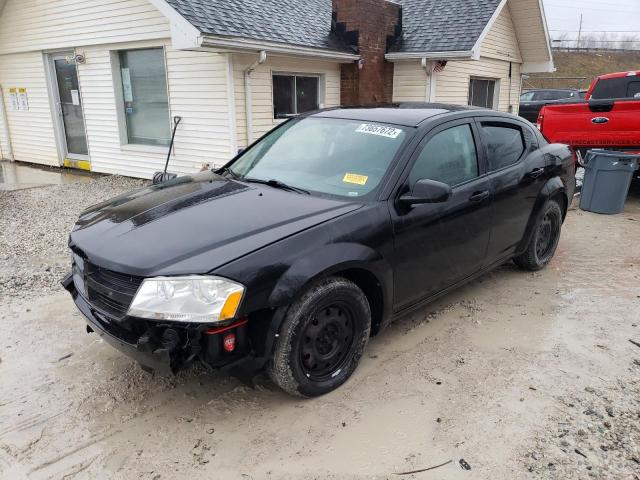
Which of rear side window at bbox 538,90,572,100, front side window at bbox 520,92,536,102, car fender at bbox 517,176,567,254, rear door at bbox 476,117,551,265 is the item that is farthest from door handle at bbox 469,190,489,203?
front side window at bbox 520,92,536,102

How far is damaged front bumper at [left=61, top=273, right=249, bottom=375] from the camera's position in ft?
8.05

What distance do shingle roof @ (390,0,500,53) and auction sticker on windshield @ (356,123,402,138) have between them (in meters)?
7.37

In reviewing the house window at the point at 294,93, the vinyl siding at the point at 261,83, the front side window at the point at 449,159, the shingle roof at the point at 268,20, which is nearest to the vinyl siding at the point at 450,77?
the shingle roof at the point at 268,20

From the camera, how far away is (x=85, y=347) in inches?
142

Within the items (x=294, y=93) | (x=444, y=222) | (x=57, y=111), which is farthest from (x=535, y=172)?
(x=57, y=111)

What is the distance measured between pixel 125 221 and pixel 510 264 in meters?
3.96

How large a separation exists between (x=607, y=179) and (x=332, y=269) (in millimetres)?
6414

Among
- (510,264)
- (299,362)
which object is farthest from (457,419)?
(510,264)

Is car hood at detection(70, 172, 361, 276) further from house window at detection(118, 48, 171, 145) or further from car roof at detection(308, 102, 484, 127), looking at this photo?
house window at detection(118, 48, 171, 145)

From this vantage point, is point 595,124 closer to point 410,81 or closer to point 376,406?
point 410,81

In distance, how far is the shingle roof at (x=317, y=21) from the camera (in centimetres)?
794

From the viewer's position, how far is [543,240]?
5121mm

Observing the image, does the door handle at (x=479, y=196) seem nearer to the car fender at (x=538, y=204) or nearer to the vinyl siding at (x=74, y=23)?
the car fender at (x=538, y=204)

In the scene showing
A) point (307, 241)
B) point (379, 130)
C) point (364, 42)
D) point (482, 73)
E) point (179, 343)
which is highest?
point (364, 42)
